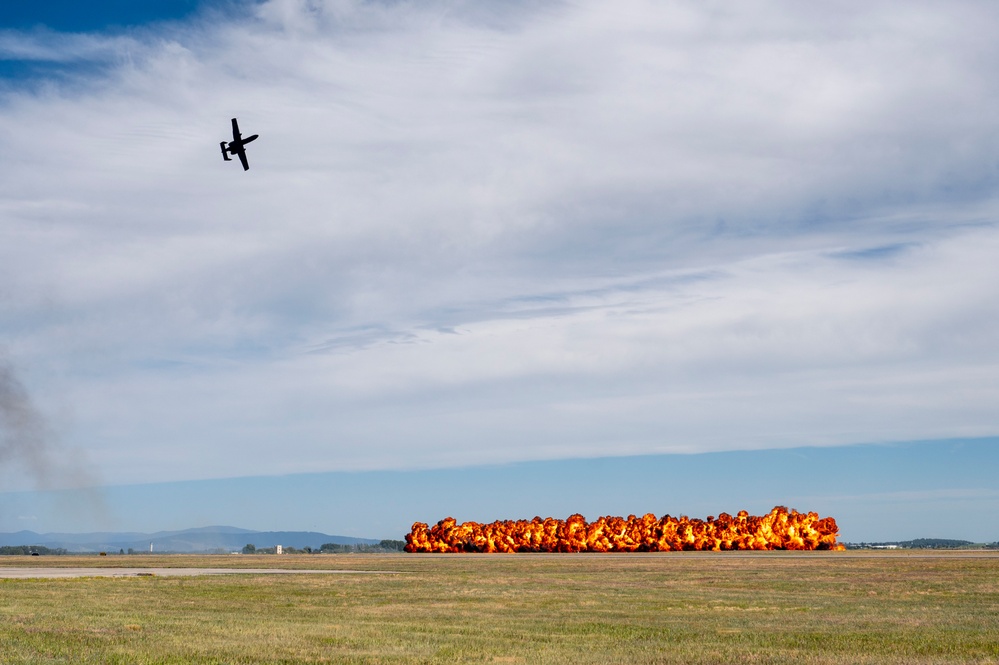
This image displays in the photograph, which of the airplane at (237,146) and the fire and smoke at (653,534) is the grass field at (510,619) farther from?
the fire and smoke at (653,534)

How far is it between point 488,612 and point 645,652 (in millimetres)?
10893

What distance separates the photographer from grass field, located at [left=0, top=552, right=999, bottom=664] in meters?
23.1

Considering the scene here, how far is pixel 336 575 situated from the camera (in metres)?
56.2

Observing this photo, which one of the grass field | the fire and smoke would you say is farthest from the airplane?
the fire and smoke

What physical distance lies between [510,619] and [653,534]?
79.2 meters

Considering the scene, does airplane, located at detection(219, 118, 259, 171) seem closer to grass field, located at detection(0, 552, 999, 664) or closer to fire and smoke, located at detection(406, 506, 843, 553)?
grass field, located at detection(0, 552, 999, 664)

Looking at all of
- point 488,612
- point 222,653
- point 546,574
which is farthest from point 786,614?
point 546,574

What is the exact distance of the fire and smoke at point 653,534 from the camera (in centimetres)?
10469

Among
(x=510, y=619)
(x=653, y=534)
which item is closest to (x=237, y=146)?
(x=510, y=619)

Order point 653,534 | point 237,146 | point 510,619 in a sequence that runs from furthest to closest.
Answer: point 653,534 → point 237,146 → point 510,619

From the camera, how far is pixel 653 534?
10775 cm

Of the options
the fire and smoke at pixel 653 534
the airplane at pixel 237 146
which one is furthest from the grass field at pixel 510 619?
the fire and smoke at pixel 653 534

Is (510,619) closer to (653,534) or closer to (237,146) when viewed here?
(237,146)

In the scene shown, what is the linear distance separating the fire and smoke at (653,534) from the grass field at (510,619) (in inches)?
2057
